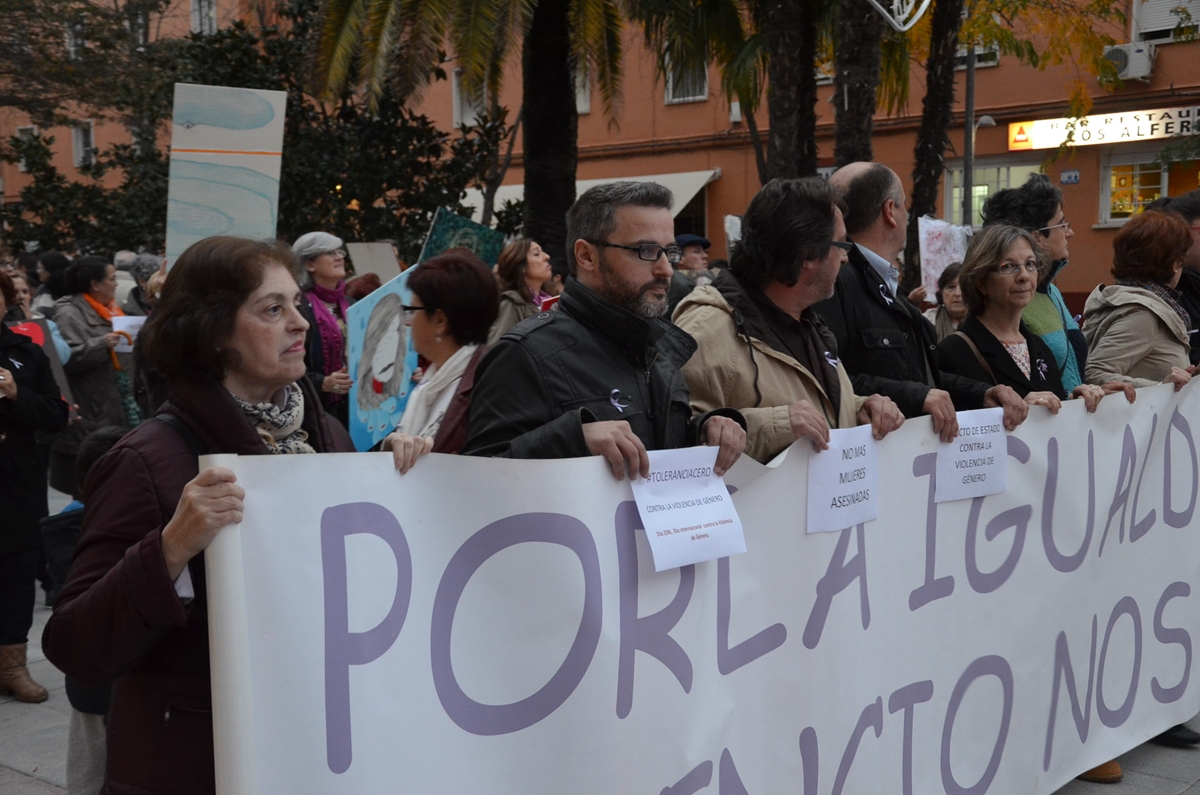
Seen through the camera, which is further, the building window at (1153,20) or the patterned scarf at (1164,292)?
the building window at (1153,20)

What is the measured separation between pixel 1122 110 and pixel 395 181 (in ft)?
47.9

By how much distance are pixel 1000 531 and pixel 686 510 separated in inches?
53.6

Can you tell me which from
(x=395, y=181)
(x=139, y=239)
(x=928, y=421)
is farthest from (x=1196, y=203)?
(x=139, y=239)

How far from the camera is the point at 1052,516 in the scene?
3730 millimetres

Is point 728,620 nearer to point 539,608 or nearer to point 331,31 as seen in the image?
point 539,608

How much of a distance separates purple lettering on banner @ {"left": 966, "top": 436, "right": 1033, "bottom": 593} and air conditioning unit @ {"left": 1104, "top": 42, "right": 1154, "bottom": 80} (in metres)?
20.1

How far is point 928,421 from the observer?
10.8 feet

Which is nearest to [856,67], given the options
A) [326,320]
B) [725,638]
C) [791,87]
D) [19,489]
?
[791,87]

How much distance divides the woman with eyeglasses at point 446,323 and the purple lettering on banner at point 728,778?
1.55m

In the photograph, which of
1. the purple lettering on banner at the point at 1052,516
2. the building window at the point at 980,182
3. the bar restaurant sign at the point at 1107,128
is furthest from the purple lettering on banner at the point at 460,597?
the building window at the point at 980,182

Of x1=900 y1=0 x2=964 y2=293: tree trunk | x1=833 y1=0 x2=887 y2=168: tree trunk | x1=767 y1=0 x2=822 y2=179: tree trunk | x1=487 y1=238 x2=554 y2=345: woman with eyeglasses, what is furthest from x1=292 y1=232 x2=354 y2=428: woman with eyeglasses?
x1=900 y1=0 x2=964 y2=293: tree trunk

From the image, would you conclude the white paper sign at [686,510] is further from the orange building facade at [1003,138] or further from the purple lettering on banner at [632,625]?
the orange building facade at [1003,138]

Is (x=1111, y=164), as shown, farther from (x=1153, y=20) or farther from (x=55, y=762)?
(x=55, y=762)

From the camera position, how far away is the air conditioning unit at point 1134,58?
21.2m
